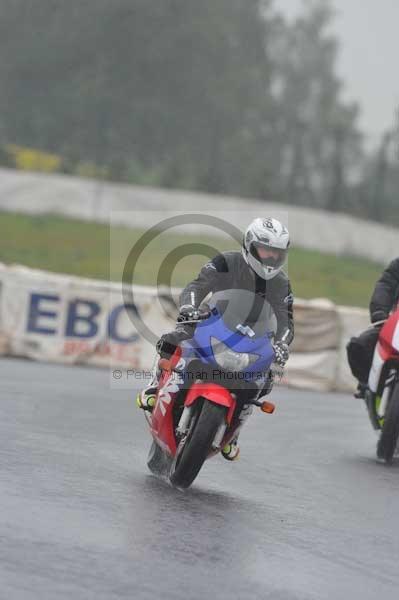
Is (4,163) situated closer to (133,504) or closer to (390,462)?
(390,462)

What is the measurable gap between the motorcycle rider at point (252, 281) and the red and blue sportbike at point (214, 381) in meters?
0.09

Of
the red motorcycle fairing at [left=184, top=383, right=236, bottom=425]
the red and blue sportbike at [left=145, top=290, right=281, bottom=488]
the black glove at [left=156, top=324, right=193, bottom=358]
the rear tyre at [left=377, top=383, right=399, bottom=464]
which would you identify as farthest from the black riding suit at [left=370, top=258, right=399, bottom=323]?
the red motorcycle fairing at [left=184, top=383, right=236, bottom=425]

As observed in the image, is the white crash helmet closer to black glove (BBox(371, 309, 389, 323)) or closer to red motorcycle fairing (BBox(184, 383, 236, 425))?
red motorcycle fairing (BBox(184, 383, 236, 425))

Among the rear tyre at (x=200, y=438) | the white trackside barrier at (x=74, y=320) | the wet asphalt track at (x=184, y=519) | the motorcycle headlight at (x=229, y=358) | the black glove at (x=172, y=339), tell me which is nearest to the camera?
the wet asphalt track at (x=184, y=519)

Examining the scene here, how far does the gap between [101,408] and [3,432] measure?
358cm

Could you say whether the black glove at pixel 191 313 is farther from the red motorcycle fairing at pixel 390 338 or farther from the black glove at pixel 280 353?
the red motorcycle fairing at pixel 390 338

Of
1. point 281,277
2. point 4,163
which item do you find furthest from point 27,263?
point 281,277

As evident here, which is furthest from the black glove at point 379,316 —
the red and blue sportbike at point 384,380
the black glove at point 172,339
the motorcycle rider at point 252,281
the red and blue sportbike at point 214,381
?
the black glove at point 172,339

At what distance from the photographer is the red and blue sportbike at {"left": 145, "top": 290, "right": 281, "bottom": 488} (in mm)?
8039

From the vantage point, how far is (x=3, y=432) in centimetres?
1028

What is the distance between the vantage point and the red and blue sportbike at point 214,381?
8.04 metres

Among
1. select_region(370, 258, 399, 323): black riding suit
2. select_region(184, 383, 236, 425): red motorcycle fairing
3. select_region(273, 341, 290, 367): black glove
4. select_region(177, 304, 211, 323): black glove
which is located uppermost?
select_region(177, 304, 211, 323): black glove

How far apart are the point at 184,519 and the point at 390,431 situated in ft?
13.0

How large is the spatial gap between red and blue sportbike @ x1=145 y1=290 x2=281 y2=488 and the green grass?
26.1 meters
